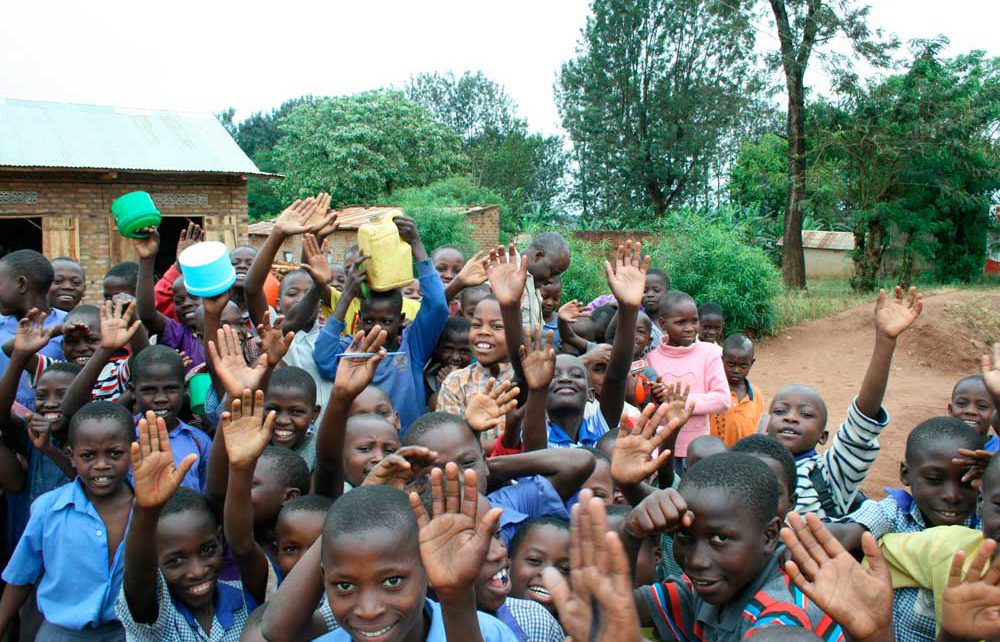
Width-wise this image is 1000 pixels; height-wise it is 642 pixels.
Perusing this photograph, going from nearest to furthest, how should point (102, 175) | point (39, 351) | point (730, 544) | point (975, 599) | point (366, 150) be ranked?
1. point (975, 599)
2. point (730, 544)
3. point (39, 351)
4. point (102, 175)
5. point (366, 150)

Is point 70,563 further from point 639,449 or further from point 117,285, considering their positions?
point 117,285

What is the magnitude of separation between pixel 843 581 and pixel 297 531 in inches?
58.4

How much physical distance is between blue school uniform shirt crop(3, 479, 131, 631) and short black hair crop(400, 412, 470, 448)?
3.15 feet

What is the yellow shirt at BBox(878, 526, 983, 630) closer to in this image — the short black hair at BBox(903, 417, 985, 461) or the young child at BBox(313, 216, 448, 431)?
the short black hair at BBox(903, 417, 985, 461)

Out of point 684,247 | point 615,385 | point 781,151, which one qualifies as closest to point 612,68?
point 781,151

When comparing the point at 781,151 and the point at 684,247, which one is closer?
the point at 684,247

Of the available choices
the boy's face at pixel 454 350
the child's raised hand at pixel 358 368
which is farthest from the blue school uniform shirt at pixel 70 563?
the boy's face at pixel 454 350

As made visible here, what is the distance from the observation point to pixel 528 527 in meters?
2.39

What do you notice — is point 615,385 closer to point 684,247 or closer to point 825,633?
point 825,633

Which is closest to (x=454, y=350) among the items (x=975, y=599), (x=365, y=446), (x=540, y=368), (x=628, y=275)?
(x=628, y=275)

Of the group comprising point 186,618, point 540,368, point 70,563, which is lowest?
point 186,618

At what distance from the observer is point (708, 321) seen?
505cm

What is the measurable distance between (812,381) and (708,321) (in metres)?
6.55

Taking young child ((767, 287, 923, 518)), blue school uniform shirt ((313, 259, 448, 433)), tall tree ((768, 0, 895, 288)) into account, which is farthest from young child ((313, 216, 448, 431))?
tall tree ((768, 0, 895, 288))
